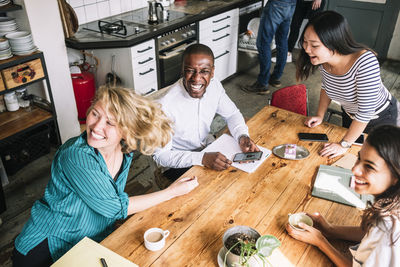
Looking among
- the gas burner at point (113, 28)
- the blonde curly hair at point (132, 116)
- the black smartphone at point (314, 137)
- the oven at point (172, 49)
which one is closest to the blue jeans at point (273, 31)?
the oven at point (172, 49)

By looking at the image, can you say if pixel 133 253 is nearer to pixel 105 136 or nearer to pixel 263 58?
pixel 105 136

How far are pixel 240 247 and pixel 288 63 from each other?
4641mm

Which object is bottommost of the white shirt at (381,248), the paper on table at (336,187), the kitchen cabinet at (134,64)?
the kitchen cabinet at (134,64)

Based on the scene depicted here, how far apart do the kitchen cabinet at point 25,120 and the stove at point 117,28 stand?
0.77 metres

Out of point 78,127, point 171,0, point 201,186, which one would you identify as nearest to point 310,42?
point 201,186

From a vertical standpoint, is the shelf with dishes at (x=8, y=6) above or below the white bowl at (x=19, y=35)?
above

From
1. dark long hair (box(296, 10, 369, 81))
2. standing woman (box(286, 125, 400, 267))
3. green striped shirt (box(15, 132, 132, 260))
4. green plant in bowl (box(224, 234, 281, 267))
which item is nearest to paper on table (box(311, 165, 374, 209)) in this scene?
standing woman (box(286, 125, 400, 267))

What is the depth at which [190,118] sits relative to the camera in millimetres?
2199

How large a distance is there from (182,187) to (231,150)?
0.46 metres

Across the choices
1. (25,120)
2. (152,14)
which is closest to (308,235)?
(25,120)

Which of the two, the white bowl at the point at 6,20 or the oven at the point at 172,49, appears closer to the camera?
the white bowl at the point at 6,20

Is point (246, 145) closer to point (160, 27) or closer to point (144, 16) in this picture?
point (160, 27)

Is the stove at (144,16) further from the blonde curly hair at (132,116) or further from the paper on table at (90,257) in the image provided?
the paper on table at (90,257)

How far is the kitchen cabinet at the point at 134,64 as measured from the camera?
3336mm
